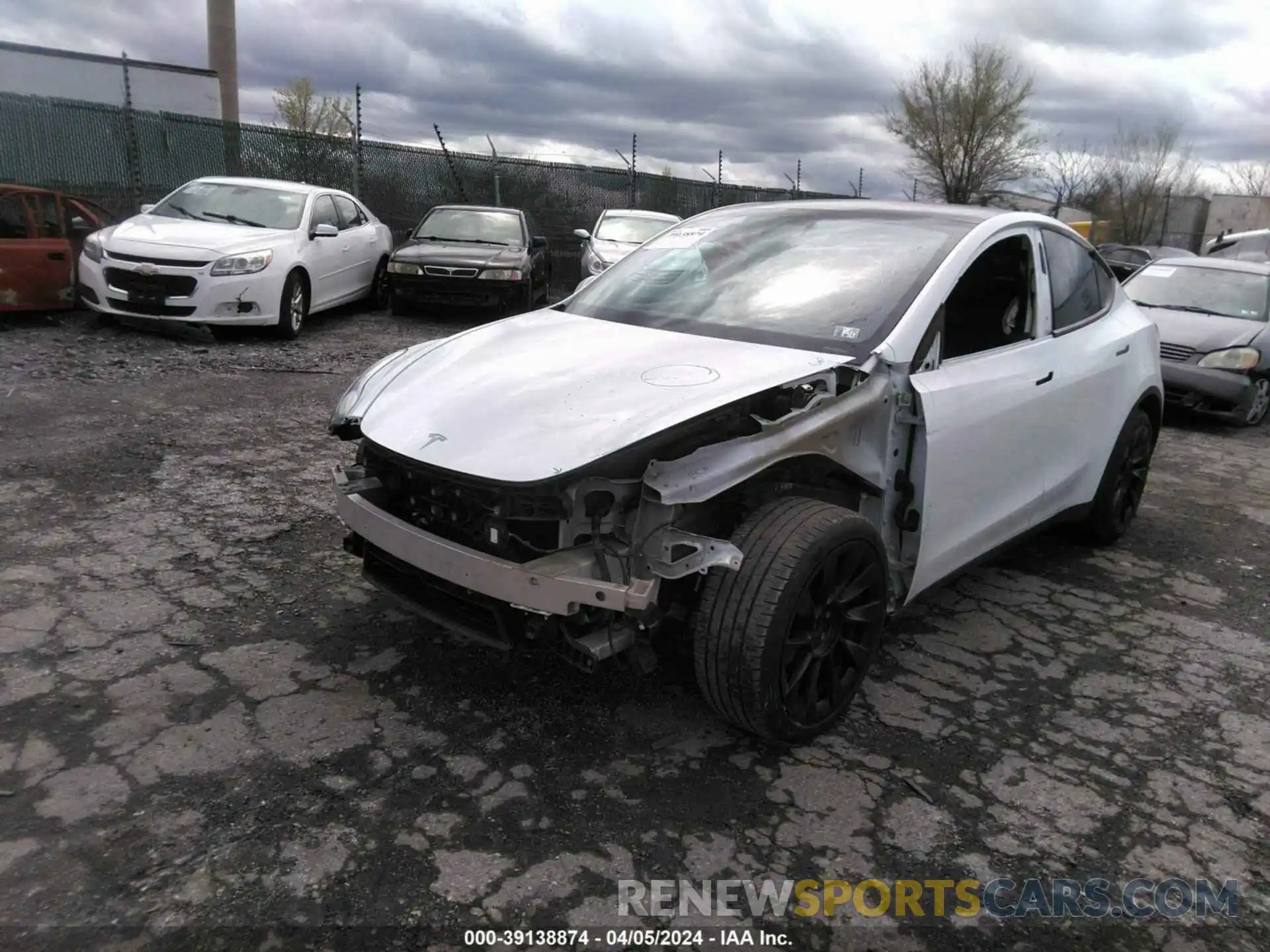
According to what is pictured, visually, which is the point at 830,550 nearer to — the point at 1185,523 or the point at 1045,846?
the point at 1045,846

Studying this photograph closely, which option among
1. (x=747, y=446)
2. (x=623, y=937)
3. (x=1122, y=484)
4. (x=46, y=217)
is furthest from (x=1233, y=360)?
(x=46, y=217)

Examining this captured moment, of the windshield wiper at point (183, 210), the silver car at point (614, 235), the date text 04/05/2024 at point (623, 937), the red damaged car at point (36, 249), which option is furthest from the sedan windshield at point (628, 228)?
the date text 04/05/2024 at point (623, 937)

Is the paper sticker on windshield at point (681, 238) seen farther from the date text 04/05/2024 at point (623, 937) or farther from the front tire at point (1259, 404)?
the front tire at point (1259, 404)

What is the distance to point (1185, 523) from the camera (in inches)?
220

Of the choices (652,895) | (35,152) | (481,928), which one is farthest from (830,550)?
(35,152)

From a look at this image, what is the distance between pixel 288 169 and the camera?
47.0 feet

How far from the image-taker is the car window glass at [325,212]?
402 inches

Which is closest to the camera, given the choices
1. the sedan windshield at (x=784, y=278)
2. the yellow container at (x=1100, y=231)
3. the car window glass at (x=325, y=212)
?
the sedan windshield at (x=784, y=278)

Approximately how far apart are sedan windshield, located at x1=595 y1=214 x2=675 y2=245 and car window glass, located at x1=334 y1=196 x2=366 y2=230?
10.8ft

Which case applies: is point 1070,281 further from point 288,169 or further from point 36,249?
point 288,169

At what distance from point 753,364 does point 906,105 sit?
39.5 metres

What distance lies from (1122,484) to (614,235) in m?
9.43

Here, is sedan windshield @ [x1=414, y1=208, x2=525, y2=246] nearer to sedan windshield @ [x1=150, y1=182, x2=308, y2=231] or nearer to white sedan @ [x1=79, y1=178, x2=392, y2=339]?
white sedan @ [x1=79, y1=178, x2=392, y2=339]

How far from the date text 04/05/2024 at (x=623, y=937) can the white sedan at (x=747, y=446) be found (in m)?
0.64
